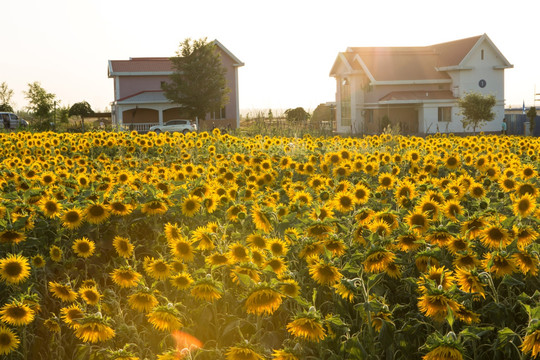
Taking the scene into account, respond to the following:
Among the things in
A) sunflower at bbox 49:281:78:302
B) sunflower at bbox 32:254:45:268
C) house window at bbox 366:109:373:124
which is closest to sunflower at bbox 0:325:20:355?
sunflower at bbox 49:281:78:302

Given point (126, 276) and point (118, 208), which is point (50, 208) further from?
point (126, 276)

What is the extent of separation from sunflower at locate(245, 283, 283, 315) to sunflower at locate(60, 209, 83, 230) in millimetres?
2276

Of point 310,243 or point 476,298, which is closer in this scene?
point 476,298

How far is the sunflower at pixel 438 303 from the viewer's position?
283 centimetres

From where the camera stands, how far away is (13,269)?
12.7 ft

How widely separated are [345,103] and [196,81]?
44.8 feet

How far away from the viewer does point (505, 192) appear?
609cm

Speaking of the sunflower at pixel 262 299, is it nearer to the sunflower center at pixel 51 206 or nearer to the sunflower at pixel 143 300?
the sunflower at pixel 143 300

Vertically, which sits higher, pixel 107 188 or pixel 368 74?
pixel 368 74

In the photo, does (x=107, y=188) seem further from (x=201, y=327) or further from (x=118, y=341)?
(x=201, y=327)

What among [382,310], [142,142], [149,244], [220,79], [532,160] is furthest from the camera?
[220,79]

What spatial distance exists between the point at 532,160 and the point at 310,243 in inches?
261

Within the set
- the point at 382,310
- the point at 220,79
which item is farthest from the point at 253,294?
the point at 220,79

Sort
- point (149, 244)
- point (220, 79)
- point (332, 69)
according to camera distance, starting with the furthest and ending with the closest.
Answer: point (332, 69) → point (220, 79) → point (149, 244)
